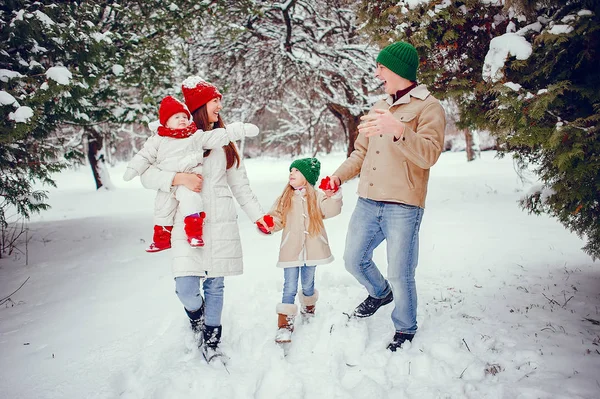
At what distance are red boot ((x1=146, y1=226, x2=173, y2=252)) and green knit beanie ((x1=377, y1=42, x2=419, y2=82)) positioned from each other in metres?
2.06

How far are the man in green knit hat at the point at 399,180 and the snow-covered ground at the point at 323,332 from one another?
0.43 metres

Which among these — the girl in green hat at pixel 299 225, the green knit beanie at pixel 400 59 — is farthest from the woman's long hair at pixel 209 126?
the green knit beanie at pixel 400 59

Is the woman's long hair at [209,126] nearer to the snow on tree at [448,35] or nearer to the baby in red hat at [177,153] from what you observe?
the baby in red hat at [177,153]

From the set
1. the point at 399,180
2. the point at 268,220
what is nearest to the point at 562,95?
the point at 399,180

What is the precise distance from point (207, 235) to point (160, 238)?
36cm

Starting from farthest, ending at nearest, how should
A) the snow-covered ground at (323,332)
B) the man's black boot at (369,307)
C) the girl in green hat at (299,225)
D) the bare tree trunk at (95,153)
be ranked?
1. the bare tree trunk at (95,153)
2. the man's black boot at (369,307)
3. the girl in green hat at (299,225)
4. the snow-covered ground at (323,332)

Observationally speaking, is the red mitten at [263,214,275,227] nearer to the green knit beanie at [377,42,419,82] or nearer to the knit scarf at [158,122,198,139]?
the knit scarf at [158,122,198,139]

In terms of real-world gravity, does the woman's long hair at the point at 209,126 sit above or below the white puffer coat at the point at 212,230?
above

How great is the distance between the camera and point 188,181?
2648 mm

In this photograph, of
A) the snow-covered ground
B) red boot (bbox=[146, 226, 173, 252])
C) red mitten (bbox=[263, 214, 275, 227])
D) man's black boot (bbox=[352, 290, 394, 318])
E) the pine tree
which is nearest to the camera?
the pine tree

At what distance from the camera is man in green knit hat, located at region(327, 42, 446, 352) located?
8.57ft

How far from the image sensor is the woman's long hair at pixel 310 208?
320 centimetres

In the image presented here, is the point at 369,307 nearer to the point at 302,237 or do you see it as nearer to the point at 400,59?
the point at 302,237

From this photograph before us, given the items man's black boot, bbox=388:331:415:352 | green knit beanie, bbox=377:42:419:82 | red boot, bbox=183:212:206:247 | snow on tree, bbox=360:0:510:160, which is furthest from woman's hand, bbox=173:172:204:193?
snow on tree, bbox=360:0:510:160
